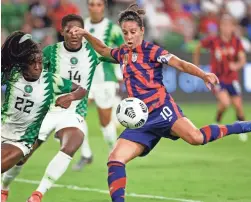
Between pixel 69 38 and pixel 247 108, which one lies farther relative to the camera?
pixel 247 108

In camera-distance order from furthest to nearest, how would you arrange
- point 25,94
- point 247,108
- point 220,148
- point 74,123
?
point 247,108
point 220,148
point 74,123
point 25,94

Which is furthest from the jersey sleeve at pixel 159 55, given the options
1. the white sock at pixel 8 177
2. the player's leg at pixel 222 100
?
the player's leg at pixel 222 100

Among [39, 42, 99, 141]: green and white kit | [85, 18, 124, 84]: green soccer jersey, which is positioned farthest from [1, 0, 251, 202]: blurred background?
[39, 42, 99, 141]: green and white kit

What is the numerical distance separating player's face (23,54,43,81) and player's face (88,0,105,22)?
3740mm

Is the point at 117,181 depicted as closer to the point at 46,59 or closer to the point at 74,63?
the point at 46,59

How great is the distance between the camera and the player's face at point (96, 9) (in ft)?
36.6

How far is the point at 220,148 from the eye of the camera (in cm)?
1315

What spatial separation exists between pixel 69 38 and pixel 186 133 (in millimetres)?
2010

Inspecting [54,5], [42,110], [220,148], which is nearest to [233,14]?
[54,5]

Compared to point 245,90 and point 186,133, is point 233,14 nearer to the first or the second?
point 245,90

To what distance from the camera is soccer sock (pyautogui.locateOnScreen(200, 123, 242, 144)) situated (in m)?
7.86

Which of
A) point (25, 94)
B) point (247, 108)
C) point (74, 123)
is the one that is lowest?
point (247, 108)

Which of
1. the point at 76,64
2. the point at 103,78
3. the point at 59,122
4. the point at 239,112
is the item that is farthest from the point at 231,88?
the point at 59,122

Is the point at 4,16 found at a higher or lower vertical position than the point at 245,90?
higher
